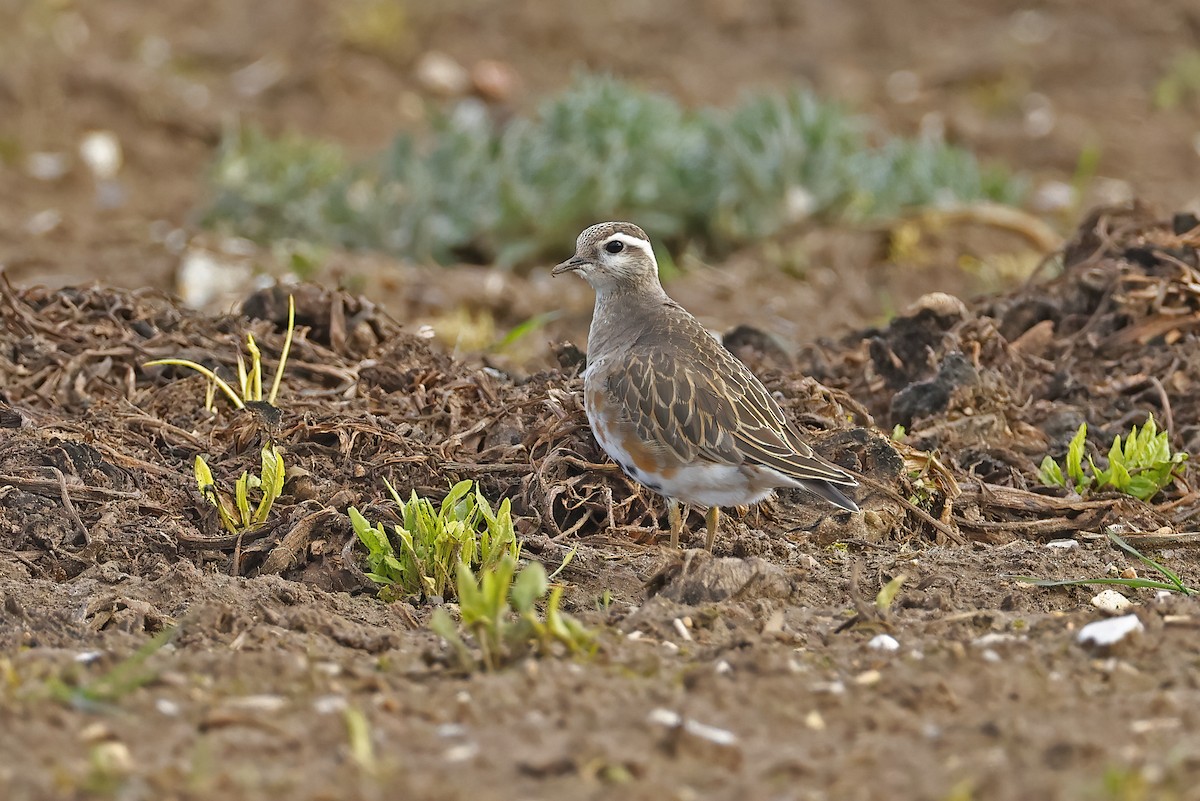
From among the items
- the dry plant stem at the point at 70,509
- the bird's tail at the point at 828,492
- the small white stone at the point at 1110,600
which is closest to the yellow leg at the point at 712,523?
the bird's tail at the point at 828,492

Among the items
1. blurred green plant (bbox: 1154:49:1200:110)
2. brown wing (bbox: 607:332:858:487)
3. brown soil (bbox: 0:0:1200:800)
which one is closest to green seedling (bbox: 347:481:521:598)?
brown soil (bbox: 0:0:1200:800)

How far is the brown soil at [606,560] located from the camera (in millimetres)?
3293

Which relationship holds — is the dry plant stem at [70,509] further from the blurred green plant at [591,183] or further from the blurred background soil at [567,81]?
the blurred green plant at [591,183]

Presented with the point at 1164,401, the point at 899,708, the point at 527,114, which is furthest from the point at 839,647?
the point at 527,114

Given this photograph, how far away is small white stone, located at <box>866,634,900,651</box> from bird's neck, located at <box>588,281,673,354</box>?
1.90 meters

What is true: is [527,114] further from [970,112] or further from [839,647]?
[839,647]

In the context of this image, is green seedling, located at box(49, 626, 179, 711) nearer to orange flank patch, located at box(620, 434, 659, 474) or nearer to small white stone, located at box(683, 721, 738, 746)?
small white stone, located at box(683, 721, 738, 746)

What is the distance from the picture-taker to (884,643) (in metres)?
4.09

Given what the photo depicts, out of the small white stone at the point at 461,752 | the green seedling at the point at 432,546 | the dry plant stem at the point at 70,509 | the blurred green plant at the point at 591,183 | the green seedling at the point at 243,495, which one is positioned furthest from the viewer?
the blurred green plant at the point at 591,183

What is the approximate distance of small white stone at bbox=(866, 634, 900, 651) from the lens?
4.05 m

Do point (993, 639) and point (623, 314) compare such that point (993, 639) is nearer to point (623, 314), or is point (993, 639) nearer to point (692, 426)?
point (692, 426)

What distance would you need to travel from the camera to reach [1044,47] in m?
16.5

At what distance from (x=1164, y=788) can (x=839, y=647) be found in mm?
1168

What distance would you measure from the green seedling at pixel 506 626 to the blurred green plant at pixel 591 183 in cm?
662
